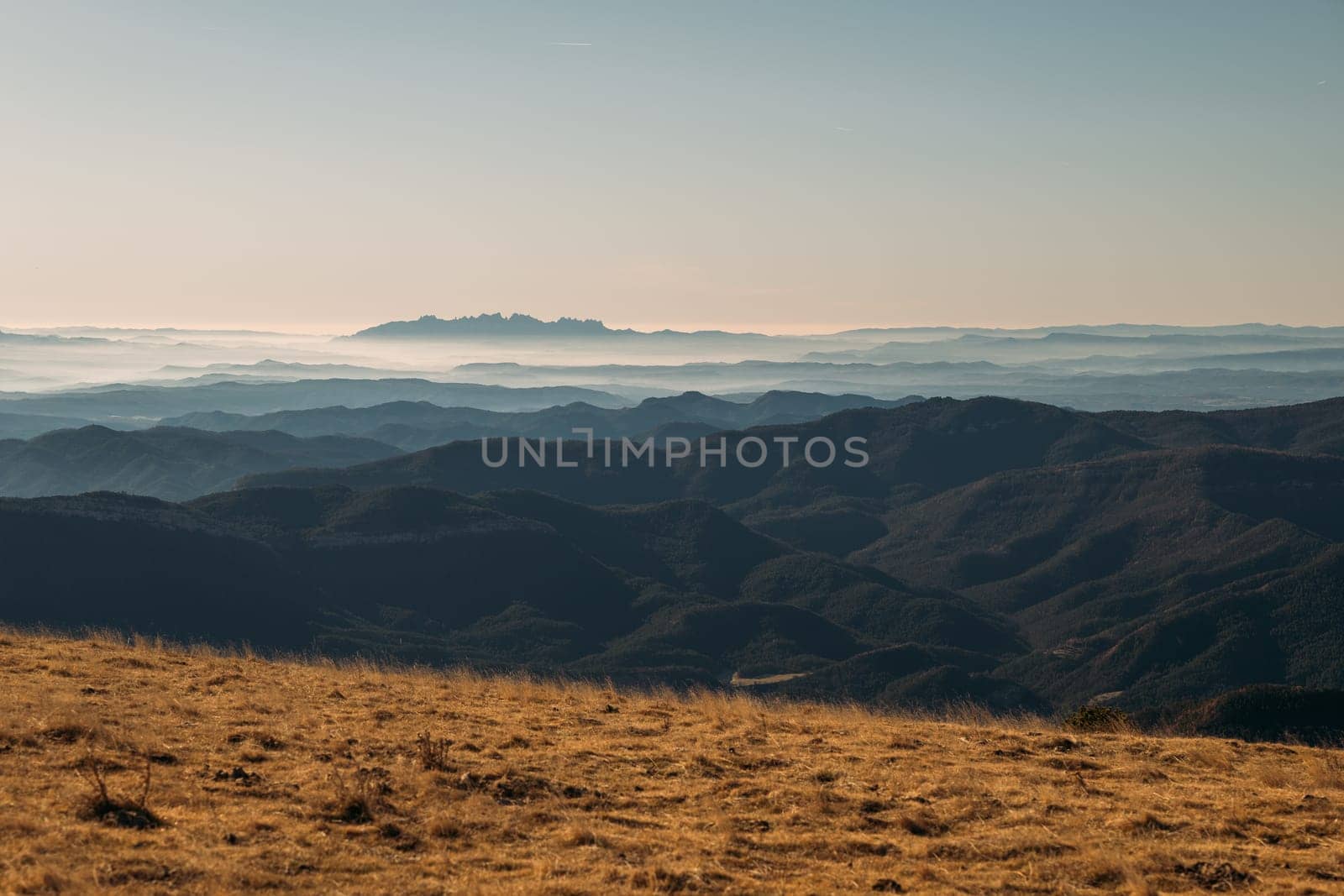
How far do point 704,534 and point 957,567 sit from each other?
43.0 metres

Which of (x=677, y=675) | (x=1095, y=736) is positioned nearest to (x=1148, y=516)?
(x=677, y=675)

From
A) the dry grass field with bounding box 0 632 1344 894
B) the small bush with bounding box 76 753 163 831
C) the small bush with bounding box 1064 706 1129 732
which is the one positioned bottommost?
the small bush with bounding box 1064 706 1129 732

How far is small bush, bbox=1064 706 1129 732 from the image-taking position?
2409cm

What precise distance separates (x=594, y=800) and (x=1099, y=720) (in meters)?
15.0

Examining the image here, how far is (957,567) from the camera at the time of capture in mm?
183750

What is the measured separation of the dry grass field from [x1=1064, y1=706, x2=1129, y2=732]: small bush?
2208 millimetres

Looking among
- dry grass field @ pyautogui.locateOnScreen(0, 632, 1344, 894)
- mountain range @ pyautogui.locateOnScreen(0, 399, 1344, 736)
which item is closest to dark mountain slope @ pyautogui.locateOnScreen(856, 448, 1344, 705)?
mountain range @ pyautogui.locateOnScreen(0, 399, 1344, 736)

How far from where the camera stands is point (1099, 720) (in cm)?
2547

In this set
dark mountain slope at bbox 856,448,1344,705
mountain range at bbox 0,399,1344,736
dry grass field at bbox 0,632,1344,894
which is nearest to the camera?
dry grass field at bbox 0,632,1344,894

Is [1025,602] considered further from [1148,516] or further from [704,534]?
[704,534]

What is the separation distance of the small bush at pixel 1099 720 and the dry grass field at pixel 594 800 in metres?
2.21

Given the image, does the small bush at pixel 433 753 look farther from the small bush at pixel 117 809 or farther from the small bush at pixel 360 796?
the small bush at pixel 117 809

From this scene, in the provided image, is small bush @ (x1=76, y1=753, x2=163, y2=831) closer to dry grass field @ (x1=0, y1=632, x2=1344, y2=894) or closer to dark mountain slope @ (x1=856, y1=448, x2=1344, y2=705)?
dry grass field @ (x1=0, y1=632, x2=1344, y2=894)

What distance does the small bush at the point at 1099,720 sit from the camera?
24094 millimetres
